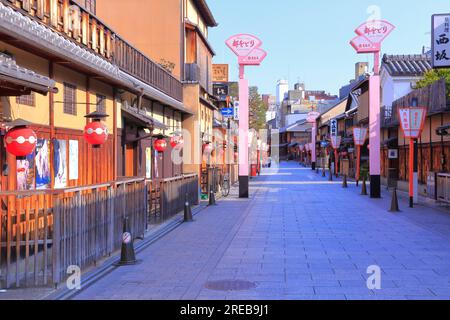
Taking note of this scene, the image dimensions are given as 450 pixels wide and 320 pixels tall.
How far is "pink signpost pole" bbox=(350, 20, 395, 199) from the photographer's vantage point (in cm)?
2562

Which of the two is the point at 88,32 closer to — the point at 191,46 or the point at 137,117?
the point at 137,117

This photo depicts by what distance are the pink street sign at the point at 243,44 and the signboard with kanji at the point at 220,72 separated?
12.7 meters

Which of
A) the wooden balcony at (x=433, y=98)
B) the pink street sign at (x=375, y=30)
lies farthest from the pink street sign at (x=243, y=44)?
the wooden balcony at (x=433, y=98)

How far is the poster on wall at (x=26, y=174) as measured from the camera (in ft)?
32.1

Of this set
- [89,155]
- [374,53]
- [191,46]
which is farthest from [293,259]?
[191,46]

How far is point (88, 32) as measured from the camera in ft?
44.9

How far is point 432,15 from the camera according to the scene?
704 inches

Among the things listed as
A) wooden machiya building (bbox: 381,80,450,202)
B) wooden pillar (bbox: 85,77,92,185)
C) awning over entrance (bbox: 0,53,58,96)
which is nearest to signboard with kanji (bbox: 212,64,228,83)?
wooden machiya building (bbox: 381,80,450,202)

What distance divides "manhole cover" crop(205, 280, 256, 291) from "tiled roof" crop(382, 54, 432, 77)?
103ft

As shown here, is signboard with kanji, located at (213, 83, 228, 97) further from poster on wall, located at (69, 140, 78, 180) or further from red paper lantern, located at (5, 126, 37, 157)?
red paper lantern, located at (5, 126, 37, 157)

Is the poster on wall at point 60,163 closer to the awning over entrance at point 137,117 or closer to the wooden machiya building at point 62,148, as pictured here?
the wooden machiya building at point 62,148

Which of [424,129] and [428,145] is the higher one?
[424,129]

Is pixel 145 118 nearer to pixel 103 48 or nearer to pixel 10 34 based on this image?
pixel 103 48

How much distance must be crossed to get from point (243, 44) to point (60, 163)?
16141mm
